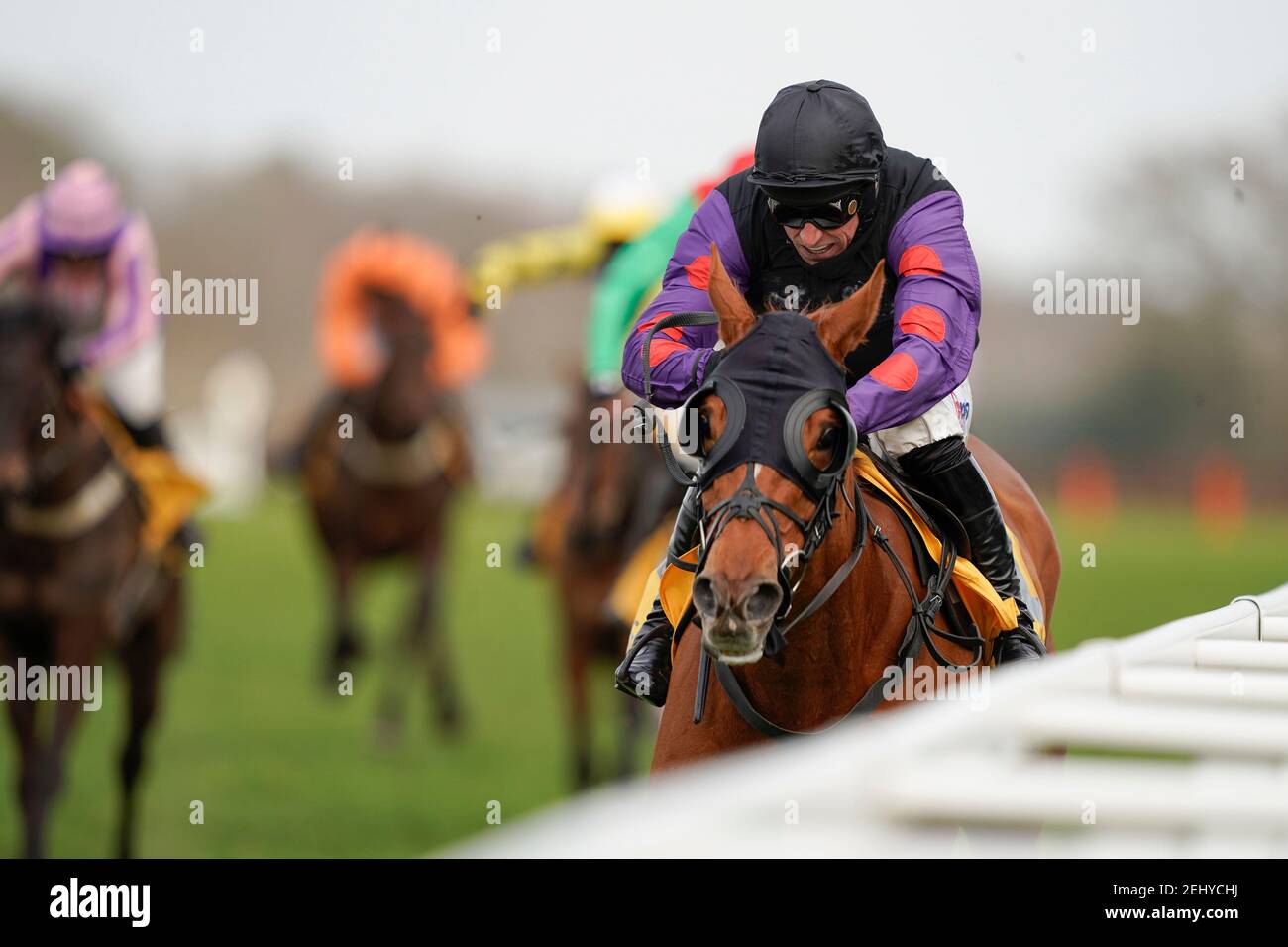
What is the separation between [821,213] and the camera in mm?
3818

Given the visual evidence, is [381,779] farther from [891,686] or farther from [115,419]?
[891,686]

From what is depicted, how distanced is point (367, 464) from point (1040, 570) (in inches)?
334

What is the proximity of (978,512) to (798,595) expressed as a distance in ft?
2.45

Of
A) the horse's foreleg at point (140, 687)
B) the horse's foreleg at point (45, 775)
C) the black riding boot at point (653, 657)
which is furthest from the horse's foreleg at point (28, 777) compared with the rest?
the black riding boot at point (653, 657)

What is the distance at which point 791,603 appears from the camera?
350 cm

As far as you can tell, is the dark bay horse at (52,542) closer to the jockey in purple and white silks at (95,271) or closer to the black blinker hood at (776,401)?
the jockey in purple and white silks at (95,271)

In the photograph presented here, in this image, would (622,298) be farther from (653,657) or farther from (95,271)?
(653,657)

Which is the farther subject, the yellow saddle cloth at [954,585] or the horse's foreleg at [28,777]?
the horse's foreleg at [28,777]

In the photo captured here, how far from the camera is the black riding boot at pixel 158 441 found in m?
8.44

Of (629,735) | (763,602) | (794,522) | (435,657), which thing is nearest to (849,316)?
(794,522)

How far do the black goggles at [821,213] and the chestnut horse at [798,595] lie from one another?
295 millimetres

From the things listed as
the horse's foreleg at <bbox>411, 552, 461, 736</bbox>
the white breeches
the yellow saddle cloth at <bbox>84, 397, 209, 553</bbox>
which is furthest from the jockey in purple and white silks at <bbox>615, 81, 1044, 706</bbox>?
the horse's foreleg at <bbox>411, 552, 461, 736</bbox>

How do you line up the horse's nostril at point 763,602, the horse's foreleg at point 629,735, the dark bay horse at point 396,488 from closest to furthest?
the horse's nostril at point 763,602, the horse's foreleg at point 629,735, the dark bay horse at point 396,488

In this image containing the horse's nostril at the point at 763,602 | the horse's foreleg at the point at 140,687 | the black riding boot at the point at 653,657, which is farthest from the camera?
the horse's foreleg at the point at 140,687
